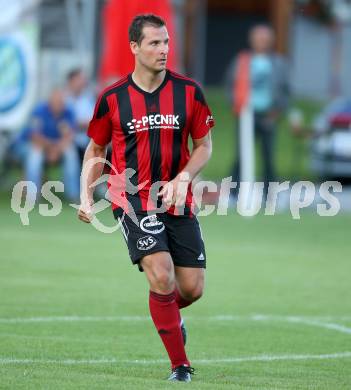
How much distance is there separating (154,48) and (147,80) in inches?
9.0

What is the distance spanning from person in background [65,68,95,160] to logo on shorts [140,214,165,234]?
1168cm

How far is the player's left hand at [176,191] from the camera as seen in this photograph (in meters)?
7.10

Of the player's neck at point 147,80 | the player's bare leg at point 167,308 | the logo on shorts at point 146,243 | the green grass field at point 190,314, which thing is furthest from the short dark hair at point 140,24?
the green grass field at point 190,314

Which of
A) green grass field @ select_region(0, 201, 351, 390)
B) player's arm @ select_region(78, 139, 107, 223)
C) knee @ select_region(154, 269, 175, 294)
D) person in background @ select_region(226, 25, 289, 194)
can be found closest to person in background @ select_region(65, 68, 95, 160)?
person in background @ select_region(226, 25, 289, 194)

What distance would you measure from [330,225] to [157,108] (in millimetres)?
10517

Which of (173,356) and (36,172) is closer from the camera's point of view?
(173,356)

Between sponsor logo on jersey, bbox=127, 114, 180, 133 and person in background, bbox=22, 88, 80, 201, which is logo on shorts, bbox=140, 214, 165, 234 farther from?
person in background, bbox=22, 88, 80, 201

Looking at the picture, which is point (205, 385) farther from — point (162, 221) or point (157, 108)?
point (157, 108)

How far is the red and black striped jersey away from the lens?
7.38m

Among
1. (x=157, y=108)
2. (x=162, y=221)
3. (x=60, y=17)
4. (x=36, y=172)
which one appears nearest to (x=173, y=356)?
(x=162, y=221)

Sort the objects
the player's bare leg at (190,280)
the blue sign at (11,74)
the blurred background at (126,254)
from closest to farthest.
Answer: the player's bare leg at (190,280)
the blurred background at (126,254)
the blue sign at (11,74)

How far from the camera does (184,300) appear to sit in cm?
772

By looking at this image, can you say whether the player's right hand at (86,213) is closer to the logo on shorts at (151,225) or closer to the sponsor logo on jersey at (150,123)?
the logo on shorts at (151,225)

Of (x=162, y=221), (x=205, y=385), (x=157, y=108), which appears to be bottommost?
(x=205, y=385)
